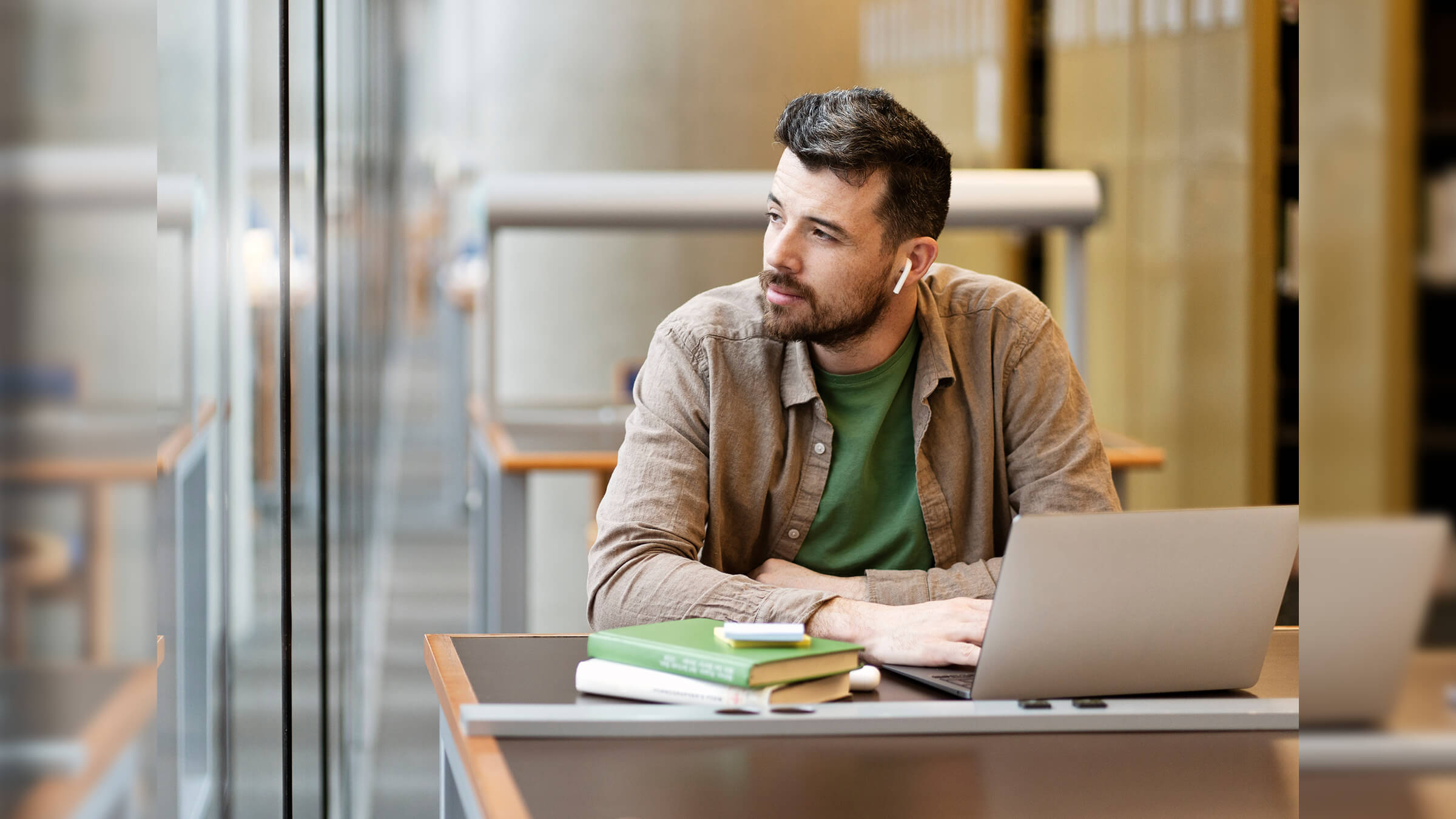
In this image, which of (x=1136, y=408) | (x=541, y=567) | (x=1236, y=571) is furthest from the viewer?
(x=1136, y=408)

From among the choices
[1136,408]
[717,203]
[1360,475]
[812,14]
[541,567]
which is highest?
[812,14]

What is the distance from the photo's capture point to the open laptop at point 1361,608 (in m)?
0.29

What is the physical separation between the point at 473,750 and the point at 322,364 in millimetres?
1470

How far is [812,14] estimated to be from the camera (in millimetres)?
4527

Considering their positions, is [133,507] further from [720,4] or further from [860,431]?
[720,4]

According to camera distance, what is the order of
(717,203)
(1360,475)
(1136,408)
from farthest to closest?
(1136,408) → (717,203) → (1360,475)

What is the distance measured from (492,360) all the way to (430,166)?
14.6 meters

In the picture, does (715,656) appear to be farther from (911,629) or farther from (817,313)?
(817,313)

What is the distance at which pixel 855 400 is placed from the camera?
1.76 m

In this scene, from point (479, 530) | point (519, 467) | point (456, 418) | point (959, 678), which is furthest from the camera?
point (456, 418)

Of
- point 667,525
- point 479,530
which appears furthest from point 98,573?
point 479,530

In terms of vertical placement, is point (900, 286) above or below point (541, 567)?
above

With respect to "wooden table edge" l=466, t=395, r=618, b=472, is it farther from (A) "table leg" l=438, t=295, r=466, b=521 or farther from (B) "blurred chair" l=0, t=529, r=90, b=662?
(A) "table leg" l=438, t=295, r=466, b=521

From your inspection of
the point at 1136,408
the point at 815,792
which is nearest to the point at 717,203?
the point at 815,792
